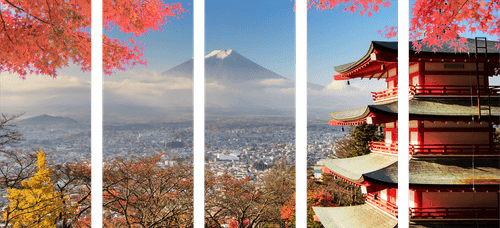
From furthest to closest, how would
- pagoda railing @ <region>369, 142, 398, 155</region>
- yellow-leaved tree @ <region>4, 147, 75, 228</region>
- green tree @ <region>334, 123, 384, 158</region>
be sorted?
green tree @ <region>334, 123, 384, 158</region> < pagoda railing @ <region>369, 142, 398, 155</region> < yellow-leaved tree @ <region>4, 147, 75, 228</region>

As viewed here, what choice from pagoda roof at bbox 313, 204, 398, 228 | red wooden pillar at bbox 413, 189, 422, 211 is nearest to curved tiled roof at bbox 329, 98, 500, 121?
red wooden pillar at bbox 413, 189, 422, 211

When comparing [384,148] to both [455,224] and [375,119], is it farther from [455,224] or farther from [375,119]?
[455,224]

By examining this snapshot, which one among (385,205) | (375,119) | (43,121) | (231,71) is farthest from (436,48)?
(43,121)

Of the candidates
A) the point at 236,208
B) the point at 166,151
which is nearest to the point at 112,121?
the point at 166,151

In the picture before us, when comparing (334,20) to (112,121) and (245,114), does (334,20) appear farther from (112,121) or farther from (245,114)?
(112,121)

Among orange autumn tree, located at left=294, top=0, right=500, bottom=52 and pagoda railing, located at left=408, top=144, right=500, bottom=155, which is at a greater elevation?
orange autumn tree, located at left=294, top=0, right=500, bottom=52

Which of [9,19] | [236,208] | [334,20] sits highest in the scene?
[334,20]

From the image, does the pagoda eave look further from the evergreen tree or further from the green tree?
the evergreen tree
